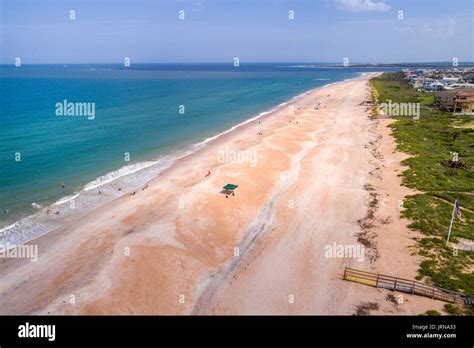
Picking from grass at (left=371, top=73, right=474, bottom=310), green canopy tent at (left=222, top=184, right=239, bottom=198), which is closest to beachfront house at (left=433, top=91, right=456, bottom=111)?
grass at (left=371, top=73, right=474, bottom=310)

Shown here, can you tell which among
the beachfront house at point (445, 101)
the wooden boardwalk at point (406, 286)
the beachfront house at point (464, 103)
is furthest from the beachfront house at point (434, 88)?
the wooden boardwalk at point (406, 286)

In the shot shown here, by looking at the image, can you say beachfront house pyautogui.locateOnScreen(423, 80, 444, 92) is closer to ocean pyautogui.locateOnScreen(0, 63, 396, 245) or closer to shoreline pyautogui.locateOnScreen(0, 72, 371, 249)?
ocean pyautogui.locateOnScreen(0, 63, 396, 245)

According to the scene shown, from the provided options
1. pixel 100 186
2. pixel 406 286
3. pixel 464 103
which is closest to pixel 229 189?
pixel 100 186

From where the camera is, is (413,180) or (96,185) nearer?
(413,180)

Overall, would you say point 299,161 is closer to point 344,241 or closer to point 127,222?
point 344,241

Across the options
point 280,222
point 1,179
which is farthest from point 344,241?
point 1,179

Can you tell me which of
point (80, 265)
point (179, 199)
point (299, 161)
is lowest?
point (80, 265)

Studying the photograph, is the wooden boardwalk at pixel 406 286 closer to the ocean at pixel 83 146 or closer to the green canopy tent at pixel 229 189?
the green canopy tent at pixel 229 189

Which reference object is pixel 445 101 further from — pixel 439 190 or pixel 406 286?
pixel 406 286
